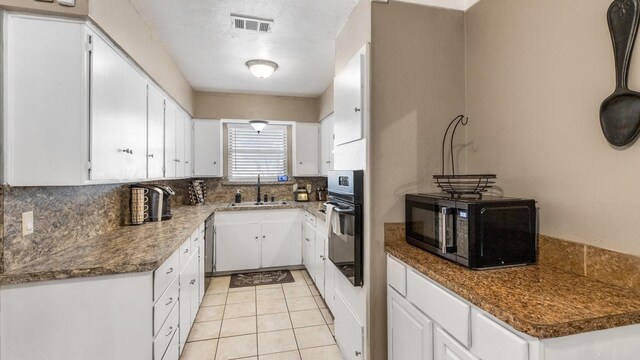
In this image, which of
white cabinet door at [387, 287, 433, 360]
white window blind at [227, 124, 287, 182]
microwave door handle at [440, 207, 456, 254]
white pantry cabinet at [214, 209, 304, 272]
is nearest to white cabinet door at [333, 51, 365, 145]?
microwave door handle at [440, 207, 456, 254]

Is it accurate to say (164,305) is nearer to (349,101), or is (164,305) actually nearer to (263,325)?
(263,325)

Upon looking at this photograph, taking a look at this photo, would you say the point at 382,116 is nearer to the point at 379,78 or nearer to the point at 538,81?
the point at 379,78

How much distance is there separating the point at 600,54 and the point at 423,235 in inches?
43.7

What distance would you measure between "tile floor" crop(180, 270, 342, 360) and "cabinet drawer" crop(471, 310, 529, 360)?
146cm

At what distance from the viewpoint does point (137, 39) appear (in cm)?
218

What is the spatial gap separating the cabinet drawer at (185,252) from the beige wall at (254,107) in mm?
2427

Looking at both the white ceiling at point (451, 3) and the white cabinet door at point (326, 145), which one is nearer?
the white ceiling at point (451, 3)

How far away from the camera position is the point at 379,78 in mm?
1820

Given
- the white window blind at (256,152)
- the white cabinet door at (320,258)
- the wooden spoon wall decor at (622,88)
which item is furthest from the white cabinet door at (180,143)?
the wooden spoon wall decor at (622,88)

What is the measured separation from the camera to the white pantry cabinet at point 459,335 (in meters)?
0.91

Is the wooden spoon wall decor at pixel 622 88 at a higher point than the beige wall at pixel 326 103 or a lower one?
lower

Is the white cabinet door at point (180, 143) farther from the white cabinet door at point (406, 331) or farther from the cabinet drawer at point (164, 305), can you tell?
the white cabinet door at point (406, 331)

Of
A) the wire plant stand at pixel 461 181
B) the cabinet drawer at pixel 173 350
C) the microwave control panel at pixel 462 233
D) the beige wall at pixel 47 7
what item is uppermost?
the beige wall at pixel 47 7

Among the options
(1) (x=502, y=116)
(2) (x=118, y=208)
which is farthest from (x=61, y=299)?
(1) (x=502, y=116)
